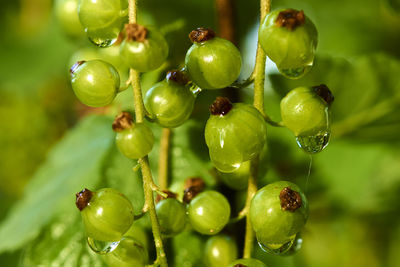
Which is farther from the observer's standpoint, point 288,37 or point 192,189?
point 192,189

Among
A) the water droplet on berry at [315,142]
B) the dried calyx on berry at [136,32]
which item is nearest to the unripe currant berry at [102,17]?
the dried calyx on berry at [136,32]

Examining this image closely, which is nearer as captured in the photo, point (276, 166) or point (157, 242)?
point (157, 242)

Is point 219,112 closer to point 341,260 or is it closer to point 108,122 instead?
point 108,122

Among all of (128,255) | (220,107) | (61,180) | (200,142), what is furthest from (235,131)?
(61,180)

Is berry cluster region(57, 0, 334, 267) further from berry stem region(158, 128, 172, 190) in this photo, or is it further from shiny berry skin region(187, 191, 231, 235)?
berry stem region(158, 128, 172, 190)

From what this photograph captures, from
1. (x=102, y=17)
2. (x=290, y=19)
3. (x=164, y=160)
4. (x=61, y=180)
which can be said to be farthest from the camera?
(x=61, y=180)

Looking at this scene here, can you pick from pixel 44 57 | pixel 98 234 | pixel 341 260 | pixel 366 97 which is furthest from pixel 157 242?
pixel 44 57

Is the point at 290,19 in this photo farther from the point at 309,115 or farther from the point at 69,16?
the point at 69,16
